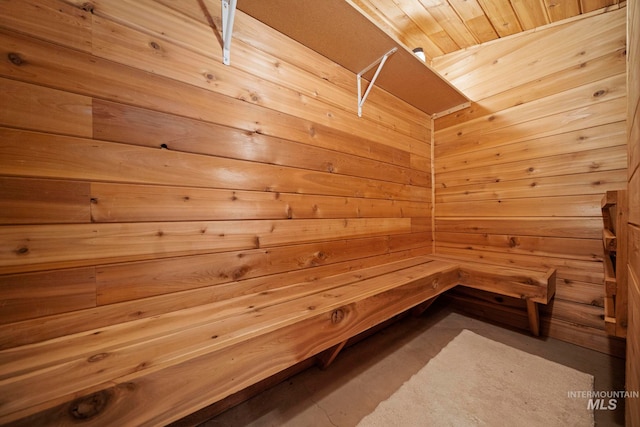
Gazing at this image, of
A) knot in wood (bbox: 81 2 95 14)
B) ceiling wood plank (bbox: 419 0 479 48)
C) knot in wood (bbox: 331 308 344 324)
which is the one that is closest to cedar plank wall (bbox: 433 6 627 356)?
ceiling wood plank (bbox: 419 0 479 48)

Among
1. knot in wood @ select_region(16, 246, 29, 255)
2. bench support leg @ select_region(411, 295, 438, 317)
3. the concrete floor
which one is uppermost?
knot in wood @ select_region(16, 246, 29, 255)

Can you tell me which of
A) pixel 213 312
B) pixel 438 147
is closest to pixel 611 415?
pixel 213 312

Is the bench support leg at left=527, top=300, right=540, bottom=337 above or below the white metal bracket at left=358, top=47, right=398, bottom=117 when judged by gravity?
below

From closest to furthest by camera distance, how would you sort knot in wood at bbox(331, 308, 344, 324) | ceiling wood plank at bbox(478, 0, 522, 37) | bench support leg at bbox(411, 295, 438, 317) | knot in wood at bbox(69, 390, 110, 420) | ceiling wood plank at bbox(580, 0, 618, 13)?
1. knot in wood at bbox(69, 390, 110, 420)
2. knot in wood at bbox(331, 308, 344, 324)
3. ceiling wood plank at bbox(580, 0, 618, 13)
4. ceiling wood plank at bbox(478, 0, 522, 37)
5. bench support leg at bbox(411, 295, 438, 317)

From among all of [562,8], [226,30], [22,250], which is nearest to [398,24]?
[562,8]

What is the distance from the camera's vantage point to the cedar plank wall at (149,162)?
0.71 meters

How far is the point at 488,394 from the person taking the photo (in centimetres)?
115

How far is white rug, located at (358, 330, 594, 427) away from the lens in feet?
3.35

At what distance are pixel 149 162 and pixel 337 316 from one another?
3.19ft

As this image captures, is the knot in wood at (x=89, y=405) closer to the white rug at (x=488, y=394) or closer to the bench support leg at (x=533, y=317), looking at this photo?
the white rug at (x=488, y=394)

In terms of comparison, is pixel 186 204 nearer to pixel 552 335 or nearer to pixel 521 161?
pixel 521 161

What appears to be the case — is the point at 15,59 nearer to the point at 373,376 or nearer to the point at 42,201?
the point at 42,201

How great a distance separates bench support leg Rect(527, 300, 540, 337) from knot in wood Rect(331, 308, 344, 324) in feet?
4.57

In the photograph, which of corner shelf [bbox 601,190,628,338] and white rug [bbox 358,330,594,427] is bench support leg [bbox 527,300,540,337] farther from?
corner shelf [bbox 601,190,628,338]
